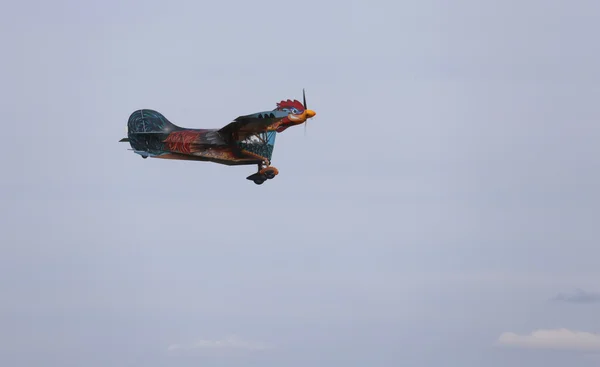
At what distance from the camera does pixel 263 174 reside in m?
61.8

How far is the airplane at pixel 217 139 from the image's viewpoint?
198ft

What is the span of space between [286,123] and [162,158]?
7.21m

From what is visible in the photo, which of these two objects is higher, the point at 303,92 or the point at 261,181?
the point at 303,92

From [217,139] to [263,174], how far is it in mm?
3408

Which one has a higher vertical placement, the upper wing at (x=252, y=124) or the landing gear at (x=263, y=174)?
the upper wing at (x=252, y=124)

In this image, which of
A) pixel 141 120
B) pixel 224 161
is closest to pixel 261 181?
pixel 224 161

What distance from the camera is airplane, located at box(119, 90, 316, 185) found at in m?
60.3

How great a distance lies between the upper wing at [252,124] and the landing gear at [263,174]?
2.00m

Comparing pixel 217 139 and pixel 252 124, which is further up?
pixel 252 124

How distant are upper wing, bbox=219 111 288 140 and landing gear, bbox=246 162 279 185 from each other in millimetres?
1995

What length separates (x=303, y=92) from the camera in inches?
2491

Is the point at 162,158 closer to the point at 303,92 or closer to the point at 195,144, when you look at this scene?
the point at 195,144

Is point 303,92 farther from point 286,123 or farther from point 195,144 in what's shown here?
point 195,144

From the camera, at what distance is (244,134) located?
200ft
